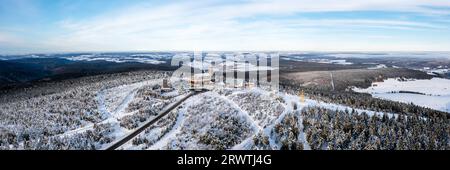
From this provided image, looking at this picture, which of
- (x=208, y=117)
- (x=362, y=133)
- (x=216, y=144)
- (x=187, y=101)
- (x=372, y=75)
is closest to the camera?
(x=362, y=133)

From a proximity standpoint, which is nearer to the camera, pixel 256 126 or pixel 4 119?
pixel 256 126

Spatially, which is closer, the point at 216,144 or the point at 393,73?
the point at 216,144

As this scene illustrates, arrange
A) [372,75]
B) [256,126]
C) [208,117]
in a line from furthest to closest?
[372,75] → [208,117] → [256,126]

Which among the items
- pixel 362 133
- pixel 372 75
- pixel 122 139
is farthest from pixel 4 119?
pixel 372 75
